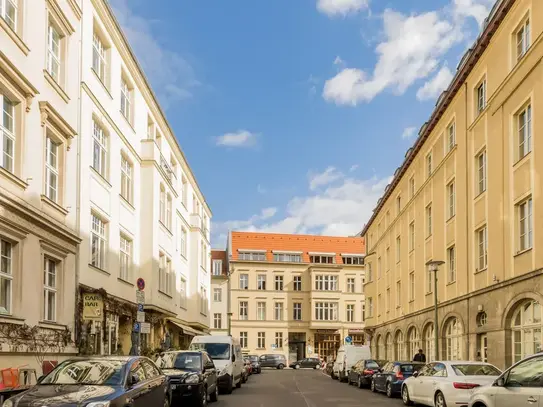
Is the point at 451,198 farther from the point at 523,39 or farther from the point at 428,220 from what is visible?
the point at 523,39

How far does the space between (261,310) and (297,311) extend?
408 cm

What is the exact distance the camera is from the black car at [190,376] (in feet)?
59.3

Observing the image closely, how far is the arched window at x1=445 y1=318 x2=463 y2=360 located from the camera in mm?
30375

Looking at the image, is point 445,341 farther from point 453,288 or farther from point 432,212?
point 432,212

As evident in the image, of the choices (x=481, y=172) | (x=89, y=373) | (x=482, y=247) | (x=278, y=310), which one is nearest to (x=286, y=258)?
(x=278, y=310)

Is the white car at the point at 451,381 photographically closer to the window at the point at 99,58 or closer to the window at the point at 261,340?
the window at the point at 99,58

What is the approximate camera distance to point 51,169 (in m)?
20.2

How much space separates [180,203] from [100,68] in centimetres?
1851

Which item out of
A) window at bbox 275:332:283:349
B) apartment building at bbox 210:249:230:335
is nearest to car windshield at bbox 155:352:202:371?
apartment building at bbox 210:249:230:335

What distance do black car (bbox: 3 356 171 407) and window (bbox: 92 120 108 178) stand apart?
1263cm

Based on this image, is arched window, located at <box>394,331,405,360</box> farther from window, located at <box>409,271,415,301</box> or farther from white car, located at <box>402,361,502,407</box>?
white car, located at <box>402,361,502,407</box>

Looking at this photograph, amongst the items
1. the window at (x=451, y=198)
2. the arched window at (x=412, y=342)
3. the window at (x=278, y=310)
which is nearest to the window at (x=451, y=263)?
the window at (x=451, y=198)

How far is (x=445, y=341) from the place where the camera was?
32625 mm

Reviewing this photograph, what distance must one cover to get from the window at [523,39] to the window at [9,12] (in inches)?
594
